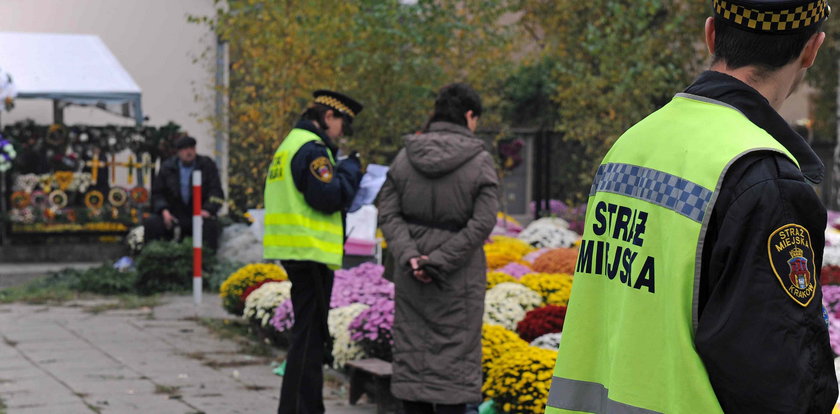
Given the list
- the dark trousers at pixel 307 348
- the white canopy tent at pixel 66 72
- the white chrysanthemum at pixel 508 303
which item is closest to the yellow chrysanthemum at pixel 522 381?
the dark trousers at pixel 307 348

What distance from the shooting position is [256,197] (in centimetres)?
1487

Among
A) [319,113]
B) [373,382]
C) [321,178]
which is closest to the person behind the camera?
[321,178]

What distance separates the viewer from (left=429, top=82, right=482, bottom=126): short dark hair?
5785 millimetres

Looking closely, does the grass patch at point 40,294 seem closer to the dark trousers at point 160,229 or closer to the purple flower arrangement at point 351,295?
the dark trousers at point 160,229

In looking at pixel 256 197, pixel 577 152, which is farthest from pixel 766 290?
pixel 577 152

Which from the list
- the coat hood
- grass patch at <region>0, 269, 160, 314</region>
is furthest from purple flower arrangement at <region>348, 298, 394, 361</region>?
grass patch at <region>0, 269, 160, 314</region>

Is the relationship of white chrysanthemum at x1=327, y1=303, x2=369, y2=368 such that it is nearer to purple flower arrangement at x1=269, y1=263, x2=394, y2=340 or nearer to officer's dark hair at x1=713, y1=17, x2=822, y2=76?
purple flower arrangement at x1=269, y1=263, x2=394, y2=340

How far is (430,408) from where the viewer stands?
5773 mm

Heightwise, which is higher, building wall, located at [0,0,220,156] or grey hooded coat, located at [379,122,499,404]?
building wall, located at [0,0,220,156]

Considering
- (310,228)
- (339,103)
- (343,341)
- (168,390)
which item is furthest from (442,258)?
(168,390)

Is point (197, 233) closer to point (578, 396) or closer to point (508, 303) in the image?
point (508, 303)

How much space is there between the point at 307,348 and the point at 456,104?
4.71 ft

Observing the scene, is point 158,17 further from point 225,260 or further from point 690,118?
point 690,118

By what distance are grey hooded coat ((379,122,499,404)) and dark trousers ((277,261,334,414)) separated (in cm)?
51
